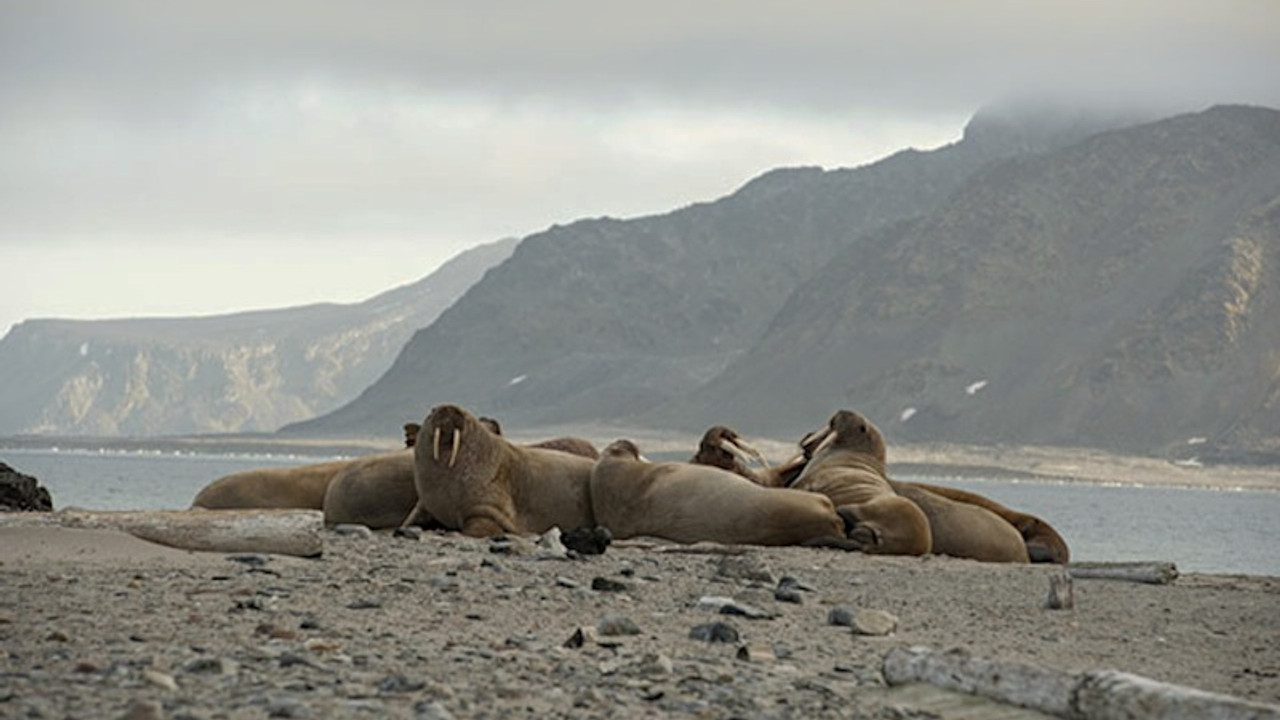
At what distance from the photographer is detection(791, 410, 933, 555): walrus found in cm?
1672

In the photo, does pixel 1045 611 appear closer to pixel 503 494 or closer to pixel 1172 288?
pixel 503 494

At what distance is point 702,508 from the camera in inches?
650

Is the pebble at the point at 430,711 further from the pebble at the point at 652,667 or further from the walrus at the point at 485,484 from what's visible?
the walrus at the point at 485,484

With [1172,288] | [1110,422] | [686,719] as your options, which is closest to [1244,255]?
[1172,288]

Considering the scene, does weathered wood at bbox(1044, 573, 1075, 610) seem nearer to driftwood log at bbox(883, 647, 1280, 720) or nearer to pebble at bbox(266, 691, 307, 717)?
driftwood log at bbox(883, 647, 1280, 720)

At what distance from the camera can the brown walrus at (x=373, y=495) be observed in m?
17.7

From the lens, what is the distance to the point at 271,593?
10180 mm

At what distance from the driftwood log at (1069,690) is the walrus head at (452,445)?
9.09 m

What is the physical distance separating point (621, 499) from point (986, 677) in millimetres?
9427

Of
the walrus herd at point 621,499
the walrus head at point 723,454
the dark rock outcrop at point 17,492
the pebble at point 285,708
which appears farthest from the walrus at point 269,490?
the pebble at point 285,708

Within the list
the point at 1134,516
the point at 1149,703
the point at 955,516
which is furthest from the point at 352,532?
the point at 1134,516

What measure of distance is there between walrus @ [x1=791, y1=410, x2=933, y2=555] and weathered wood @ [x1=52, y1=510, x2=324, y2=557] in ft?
18.2

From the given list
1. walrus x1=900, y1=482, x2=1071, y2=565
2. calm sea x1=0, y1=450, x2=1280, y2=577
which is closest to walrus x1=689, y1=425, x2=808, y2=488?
walrus x1=900, y1=482, x2=1071, y2=565

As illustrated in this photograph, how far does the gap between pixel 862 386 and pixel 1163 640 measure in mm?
181559
